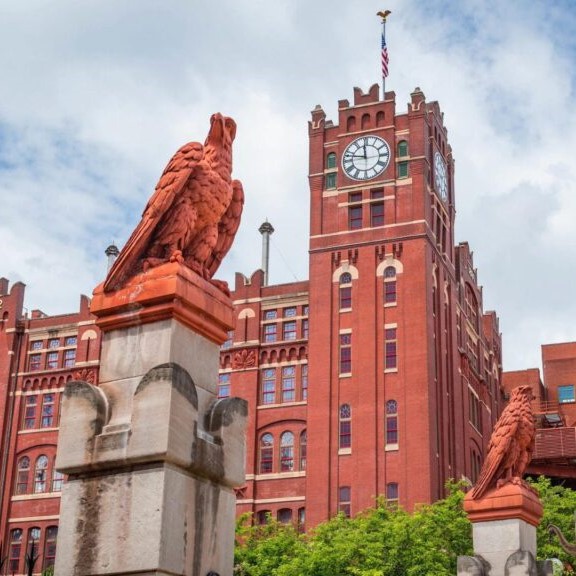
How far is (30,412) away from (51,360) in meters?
3.50

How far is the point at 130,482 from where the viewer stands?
26.7 feet

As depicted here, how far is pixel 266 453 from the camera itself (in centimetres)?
6209

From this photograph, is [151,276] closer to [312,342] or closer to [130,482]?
[130,482]

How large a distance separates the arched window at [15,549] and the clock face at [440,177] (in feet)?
105

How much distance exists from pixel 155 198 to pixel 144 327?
3.56 ft

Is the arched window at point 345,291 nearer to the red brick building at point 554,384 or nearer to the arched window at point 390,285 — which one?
the arched window at point 390,285

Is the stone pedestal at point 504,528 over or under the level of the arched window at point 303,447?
under

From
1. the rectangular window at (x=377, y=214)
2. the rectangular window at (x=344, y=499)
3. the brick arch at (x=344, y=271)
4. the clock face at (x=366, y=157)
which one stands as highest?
the clock face at (x=366, y=157)

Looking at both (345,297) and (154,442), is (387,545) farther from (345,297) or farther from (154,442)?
(154,442)

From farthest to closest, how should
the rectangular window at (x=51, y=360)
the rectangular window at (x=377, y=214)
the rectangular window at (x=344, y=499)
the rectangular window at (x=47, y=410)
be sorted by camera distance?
the rectangular window at (x=51, y=360)
the rectangular window at (x=47, y=410)
the rectangular window at (x=377, y=214)
the rectangular window at (x=344, y=499)

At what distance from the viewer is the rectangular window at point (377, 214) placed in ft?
207

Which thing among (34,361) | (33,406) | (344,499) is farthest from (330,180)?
(33,406)

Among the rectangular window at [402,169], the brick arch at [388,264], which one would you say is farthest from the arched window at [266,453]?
the rectangular window at [402,169]

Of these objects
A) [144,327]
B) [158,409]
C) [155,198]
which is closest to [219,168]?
[155,198]
